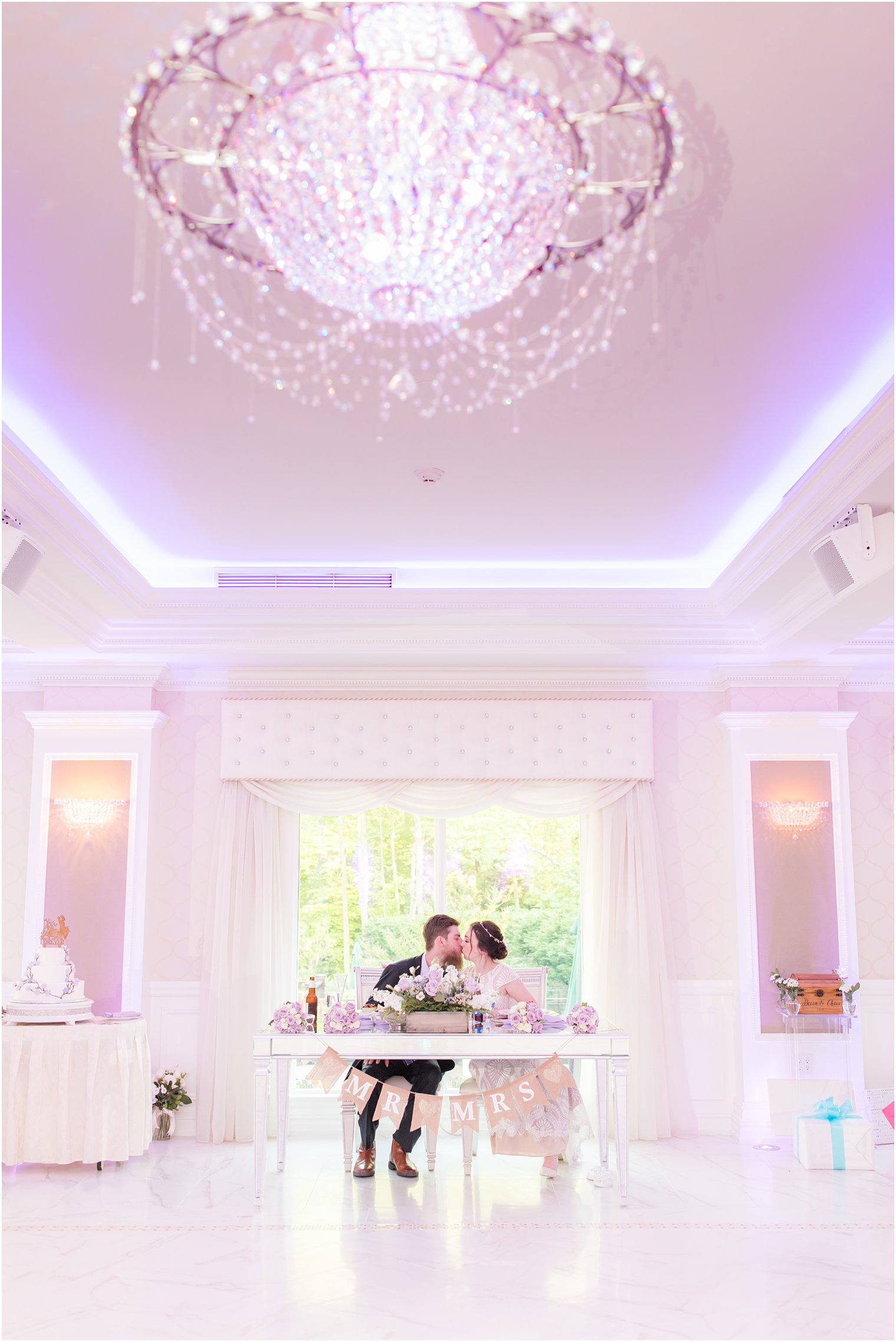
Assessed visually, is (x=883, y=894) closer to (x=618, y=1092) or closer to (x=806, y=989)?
(x=806, y=989)

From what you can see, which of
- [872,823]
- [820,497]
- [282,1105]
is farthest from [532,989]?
[820,497]

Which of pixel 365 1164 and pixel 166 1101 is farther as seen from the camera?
pixel 166 1101

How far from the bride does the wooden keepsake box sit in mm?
1544

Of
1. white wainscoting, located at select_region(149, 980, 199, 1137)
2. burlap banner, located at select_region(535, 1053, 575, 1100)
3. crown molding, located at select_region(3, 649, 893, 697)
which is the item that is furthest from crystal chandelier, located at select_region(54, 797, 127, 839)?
burlap banner, located at select_region(535, 1053, 575, 1100)

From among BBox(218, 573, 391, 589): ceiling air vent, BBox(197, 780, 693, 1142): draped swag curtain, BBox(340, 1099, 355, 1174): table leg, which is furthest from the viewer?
BBox(197, 780, 693, 1142): draped swag curtain

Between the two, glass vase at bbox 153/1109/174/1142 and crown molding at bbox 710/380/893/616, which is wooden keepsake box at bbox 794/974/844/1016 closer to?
crown molding at bbox 710/380/893/616

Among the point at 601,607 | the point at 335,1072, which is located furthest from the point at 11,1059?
the point at 601,607

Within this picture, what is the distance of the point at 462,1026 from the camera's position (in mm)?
5238

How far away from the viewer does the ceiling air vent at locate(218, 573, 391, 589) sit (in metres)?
6.16

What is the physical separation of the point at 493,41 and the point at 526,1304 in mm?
3942

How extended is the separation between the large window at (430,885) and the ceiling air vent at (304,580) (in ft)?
5.95

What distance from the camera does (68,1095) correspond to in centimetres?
563

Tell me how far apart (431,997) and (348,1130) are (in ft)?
3.66

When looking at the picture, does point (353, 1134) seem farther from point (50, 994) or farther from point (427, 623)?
point (427, 623)
